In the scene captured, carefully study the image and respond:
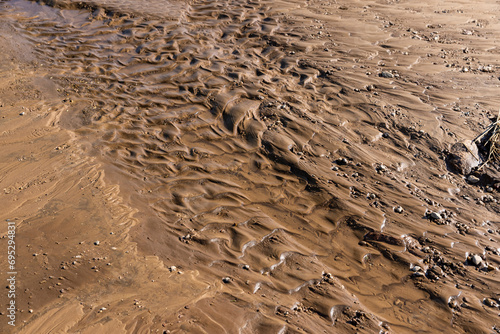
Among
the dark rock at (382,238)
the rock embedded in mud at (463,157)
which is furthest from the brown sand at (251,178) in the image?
the rock embedded in mud at (463,157)

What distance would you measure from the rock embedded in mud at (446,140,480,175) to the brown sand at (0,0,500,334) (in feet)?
0.41

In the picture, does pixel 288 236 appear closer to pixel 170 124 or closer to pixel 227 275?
pixel 227 275

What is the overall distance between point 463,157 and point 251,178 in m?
2.97

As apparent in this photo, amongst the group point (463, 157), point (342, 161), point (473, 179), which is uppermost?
point (463, 157)

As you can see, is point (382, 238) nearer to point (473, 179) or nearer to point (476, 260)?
point (476, 260)

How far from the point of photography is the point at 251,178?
4578 mm

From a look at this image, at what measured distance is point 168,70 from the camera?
21.7 feet

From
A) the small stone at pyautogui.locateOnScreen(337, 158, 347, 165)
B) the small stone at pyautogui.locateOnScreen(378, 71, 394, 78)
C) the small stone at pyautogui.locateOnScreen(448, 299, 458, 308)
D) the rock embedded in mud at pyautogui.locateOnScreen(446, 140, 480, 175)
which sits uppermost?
the small stone at pyautogui.locateOnScreen(378, 71, 394, 78)

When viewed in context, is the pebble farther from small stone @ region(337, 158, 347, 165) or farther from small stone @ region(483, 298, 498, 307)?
small stone @ region(337, 158, 347, 165)

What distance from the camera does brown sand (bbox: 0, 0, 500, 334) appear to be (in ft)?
10.4

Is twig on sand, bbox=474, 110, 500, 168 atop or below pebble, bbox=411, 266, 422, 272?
atop

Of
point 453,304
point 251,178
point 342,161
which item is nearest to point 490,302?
point 453,304

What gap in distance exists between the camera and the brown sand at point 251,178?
10.4 ft

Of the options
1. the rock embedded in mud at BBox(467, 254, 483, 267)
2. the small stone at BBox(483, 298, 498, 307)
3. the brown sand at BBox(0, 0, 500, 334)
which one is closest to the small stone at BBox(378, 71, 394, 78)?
the brown sand at BBox(0, 0, 500, 334)
